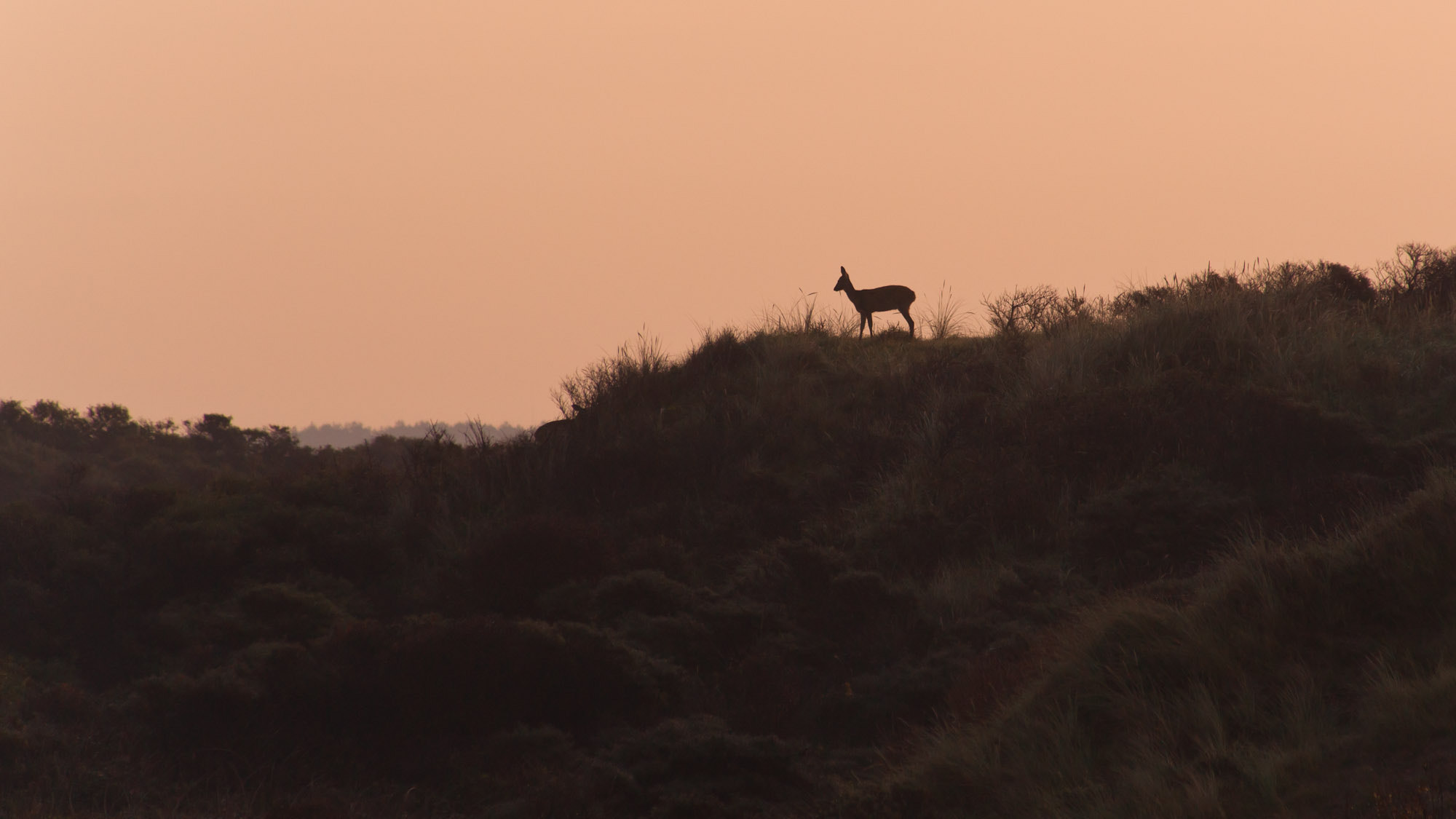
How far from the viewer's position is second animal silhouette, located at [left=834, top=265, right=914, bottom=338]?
18.4 metres

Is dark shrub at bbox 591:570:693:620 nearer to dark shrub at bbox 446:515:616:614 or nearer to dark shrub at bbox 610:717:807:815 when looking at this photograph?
dark shrub at bbox 446:515:616:614

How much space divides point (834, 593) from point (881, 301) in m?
8.74

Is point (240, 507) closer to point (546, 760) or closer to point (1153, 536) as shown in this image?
point (546, 760)

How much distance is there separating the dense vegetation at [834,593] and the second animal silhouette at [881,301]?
72 cm

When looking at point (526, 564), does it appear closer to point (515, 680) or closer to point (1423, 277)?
point (515, 680)

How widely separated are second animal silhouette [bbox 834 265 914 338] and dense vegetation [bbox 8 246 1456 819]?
718mm

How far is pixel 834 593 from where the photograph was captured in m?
10.7

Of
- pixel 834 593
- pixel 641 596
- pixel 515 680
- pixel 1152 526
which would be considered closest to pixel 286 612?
pixel 515 680

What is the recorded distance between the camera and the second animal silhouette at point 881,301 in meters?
18.4

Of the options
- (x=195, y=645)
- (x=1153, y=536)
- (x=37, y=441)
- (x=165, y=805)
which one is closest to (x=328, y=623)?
(x=195, y=645)

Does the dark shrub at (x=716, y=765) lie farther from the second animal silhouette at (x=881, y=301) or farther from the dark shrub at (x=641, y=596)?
the second animal silhouette at (x=881, y=301)

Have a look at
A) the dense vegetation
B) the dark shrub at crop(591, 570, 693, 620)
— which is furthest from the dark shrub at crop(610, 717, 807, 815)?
the dark shrub at crop(591, 570, 693, 620)

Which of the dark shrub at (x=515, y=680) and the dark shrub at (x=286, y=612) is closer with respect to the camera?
the dark shrub at (x=515, y=680)

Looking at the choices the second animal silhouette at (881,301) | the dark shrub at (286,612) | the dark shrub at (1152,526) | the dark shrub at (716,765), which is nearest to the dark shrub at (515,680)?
the dark shrub at (716,765)
